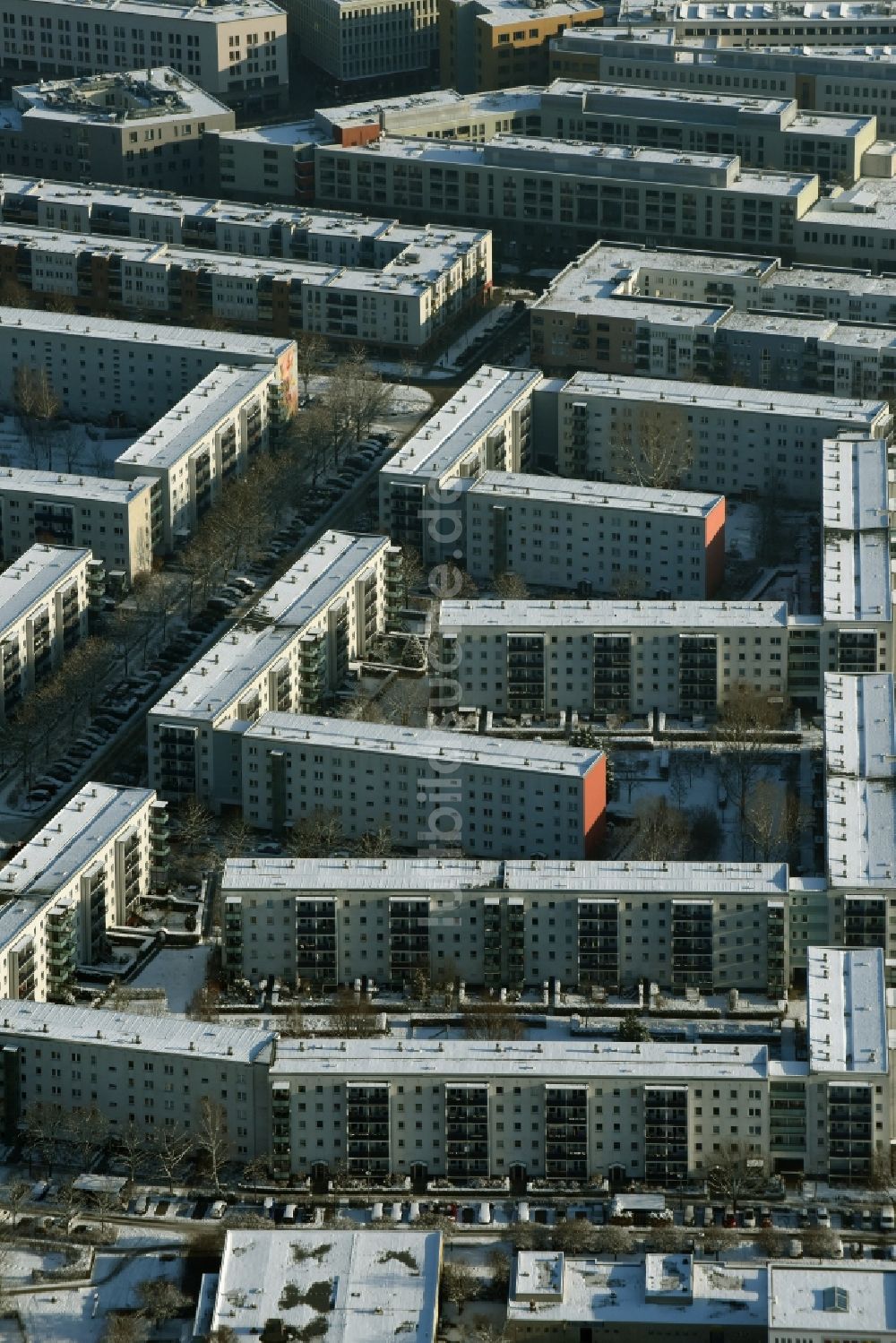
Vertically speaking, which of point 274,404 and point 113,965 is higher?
point 274,404


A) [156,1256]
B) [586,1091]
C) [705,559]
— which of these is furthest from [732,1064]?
[705,559]

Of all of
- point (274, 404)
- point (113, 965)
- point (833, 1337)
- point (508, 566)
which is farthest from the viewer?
point (274, 404)

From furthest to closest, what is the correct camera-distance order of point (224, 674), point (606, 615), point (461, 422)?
point (461, 422), point (606, 615), point (224, 674)

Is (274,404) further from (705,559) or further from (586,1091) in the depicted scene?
(586,1091)

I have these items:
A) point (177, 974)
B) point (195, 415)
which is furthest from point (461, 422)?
point (177, 974)

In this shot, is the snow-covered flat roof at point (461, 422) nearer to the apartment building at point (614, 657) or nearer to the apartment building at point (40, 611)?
the apartment building at point (614, 657)

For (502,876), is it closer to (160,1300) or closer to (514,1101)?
(514,1101)

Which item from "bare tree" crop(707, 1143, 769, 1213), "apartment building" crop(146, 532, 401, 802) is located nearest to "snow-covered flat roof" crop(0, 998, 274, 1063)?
"bare tree" crop(707, 1143, 769, 1213)
